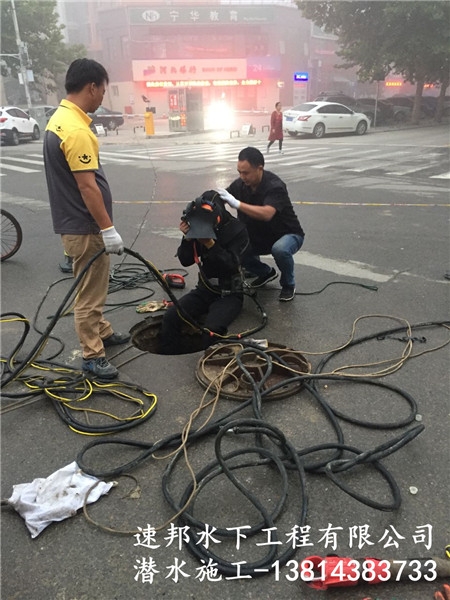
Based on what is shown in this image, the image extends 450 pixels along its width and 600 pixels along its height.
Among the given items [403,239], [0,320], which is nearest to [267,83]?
[403,239]

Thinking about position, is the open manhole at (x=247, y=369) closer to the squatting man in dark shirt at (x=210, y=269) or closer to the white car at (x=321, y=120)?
the squatting man in dark shirt at (x=210, y=269)

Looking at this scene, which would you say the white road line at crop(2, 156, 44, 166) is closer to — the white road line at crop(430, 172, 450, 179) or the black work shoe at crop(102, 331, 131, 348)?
the white road line at crop(430, 172, 450, 179)

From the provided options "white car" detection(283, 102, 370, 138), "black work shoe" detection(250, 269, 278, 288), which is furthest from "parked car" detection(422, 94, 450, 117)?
"black work shoe" detection(250, 269, 278, 288)

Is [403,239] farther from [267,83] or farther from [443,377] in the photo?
[267,83]

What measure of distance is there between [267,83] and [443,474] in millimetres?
55158

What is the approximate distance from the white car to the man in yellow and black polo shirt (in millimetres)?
21467

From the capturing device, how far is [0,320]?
4.26 m

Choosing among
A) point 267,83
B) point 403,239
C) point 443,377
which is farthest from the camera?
point 267,83

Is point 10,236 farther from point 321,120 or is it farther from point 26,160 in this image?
point 321,120

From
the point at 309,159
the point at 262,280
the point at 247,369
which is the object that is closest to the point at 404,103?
the point at 309,159

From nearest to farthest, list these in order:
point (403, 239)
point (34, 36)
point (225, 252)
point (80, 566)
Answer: point (80, 566), point (225, 252), point (403, 239), point (34, 36)

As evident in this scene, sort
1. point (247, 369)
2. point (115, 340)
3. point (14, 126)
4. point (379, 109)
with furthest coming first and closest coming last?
point (379, 109) < point (14, 126) < point (115, 340) < point (247, 369)

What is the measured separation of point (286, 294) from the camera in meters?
4.86

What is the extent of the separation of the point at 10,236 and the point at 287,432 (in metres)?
5.14
